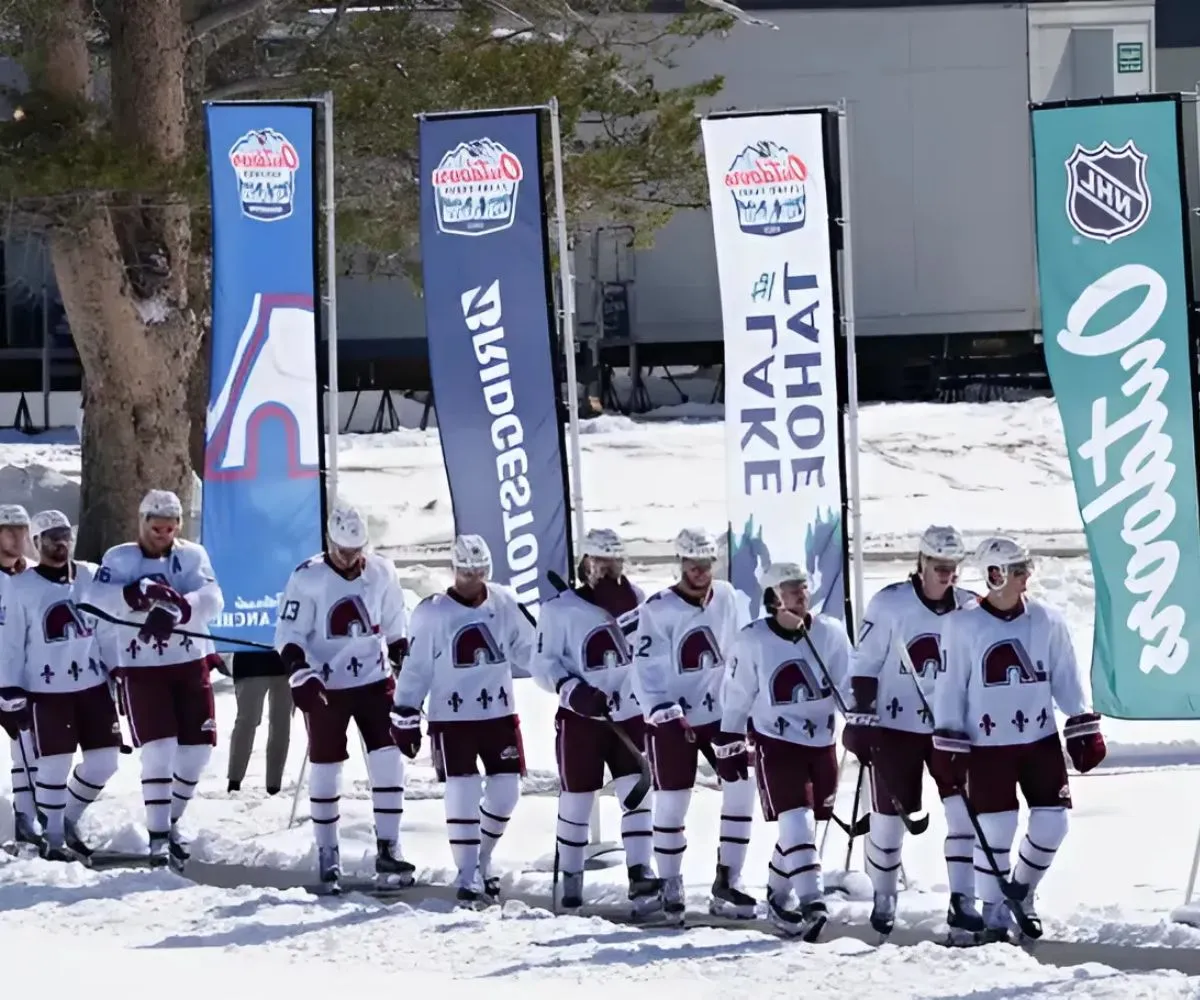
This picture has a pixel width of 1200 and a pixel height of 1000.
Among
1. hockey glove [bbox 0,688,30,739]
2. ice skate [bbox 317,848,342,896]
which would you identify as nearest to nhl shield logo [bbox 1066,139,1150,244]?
ice skate [bbox 317,848,342,896]

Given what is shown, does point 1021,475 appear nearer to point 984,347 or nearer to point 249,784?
point 984,347

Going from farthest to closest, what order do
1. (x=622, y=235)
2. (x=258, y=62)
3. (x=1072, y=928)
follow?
(x=622, y=235) < (x=258, y=62) < (x=1072, y=928)

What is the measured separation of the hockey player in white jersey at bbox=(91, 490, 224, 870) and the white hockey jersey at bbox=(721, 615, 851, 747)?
308 centimetres

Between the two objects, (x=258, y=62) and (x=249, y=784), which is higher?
(x=258, y=62)

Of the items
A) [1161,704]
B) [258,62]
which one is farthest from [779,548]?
[258,62]

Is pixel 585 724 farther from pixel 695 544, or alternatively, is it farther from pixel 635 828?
pixel 695 544

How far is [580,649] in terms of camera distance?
10.9 m

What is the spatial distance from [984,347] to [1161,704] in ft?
72.7

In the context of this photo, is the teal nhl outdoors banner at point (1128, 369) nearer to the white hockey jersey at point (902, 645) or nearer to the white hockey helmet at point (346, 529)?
the white hockey jersey at point (902, 645)

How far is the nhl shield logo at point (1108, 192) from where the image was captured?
10.4 metres

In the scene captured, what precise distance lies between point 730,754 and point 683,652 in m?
0.61

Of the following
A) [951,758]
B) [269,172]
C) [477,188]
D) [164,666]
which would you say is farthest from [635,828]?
[269,172]

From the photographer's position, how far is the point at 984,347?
32.4m

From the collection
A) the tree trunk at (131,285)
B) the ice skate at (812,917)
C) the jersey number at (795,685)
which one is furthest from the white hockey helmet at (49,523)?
the tree trunk at (131,285)
